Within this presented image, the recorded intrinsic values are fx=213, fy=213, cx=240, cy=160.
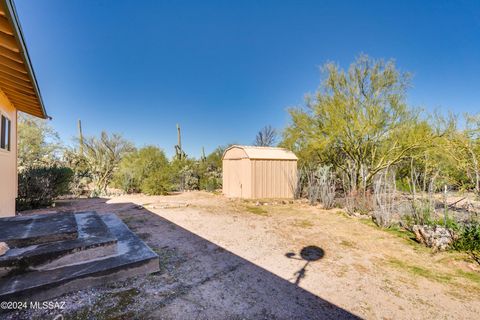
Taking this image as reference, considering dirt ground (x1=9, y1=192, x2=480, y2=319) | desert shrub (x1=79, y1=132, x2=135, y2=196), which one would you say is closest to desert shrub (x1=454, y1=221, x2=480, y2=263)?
dirt ground (x1=9, y1=192, x2=480, y2=319)

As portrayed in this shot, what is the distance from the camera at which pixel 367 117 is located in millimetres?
8625

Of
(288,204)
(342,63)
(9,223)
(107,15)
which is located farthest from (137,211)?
(342,63)

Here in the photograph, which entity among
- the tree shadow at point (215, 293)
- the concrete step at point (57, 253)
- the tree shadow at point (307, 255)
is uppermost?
the concrete step at point (57, 253)

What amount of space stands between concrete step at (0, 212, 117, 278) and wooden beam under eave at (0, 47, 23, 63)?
7.20 feet

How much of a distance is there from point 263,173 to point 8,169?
28.3 feet

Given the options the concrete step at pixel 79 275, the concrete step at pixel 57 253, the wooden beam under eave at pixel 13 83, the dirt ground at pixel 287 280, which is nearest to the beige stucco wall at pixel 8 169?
the wooden beam under eave at pixel 13 83

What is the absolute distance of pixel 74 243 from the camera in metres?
2.67

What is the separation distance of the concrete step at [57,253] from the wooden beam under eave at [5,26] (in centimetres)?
219

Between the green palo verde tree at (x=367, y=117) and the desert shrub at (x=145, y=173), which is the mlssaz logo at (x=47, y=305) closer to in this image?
the green palo verde tree at (x=367, y=117)

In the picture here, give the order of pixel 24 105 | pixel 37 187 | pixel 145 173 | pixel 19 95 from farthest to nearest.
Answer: pixel 145 173 → pixel 37 187 → pixel 24 105 → pixel 19 95

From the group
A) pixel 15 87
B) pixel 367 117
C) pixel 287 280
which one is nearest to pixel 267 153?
pixel 367 117

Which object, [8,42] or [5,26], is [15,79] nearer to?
[8,42]

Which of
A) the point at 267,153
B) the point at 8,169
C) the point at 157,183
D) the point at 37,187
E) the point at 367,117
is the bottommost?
the point at 157,183

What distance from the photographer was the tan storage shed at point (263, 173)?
10438 mm
